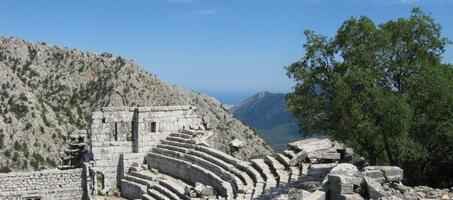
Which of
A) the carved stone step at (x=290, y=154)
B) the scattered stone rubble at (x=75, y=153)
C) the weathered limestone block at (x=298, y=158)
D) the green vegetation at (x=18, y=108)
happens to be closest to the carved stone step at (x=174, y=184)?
the carved stone step at (x=290, y=154)

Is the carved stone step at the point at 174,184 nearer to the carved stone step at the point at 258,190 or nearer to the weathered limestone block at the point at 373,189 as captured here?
the carved stone step at the point at 258,190

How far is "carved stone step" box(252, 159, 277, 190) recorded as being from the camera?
1869 cm

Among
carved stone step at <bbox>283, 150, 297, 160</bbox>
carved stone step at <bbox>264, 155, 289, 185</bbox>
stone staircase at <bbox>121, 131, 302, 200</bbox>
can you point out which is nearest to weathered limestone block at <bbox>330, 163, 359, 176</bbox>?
stone staircase at <bbox>121, 131, 302, 200</bbox>

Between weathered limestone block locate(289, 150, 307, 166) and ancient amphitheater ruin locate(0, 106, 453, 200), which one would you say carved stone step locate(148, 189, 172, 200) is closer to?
ancient amphitheater ruin locate(0, 106, 453, 200)

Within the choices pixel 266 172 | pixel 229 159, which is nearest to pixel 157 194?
pixel 229 159

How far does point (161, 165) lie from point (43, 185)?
219 inches

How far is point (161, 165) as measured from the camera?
27.2 m

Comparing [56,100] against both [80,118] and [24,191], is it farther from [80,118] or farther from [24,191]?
[24,191]

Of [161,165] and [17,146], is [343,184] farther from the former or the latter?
[17,146]

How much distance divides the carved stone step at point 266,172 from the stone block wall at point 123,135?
795 centimetres

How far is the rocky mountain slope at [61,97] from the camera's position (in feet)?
198

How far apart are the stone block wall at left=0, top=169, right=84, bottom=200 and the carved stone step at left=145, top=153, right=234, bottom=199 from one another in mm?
3685

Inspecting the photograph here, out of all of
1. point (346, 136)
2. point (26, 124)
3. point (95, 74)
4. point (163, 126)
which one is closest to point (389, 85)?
point (346, 136)

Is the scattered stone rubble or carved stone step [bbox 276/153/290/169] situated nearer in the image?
carved stone step [bbox 276/153/290/169]
